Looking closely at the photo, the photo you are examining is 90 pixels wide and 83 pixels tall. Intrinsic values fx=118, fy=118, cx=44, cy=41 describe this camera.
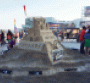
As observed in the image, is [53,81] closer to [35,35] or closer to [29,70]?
[29,70]

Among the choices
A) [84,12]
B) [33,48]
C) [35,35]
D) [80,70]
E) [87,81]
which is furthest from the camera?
[84,12]

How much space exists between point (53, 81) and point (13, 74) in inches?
51.1

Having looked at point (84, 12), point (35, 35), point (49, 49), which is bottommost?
point (49, 49)

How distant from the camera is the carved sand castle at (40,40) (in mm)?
4641

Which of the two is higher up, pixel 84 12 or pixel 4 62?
pixel 84 12

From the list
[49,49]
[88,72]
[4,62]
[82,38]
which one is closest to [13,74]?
[4,62]

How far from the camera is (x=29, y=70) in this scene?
3.78m

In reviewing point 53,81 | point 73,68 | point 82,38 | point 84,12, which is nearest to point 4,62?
point 53,81

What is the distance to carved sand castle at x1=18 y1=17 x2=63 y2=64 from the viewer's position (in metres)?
4.64

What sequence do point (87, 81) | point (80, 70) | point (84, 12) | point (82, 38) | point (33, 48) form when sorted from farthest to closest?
point (84, 12)
point (82, 38)
point (33, 48)
point (80, 70)
point (87, 81)

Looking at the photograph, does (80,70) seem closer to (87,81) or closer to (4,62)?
(87,81)

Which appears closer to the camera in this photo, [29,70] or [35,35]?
[29,70]

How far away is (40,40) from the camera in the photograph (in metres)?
4.83

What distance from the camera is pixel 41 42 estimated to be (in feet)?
15.6
